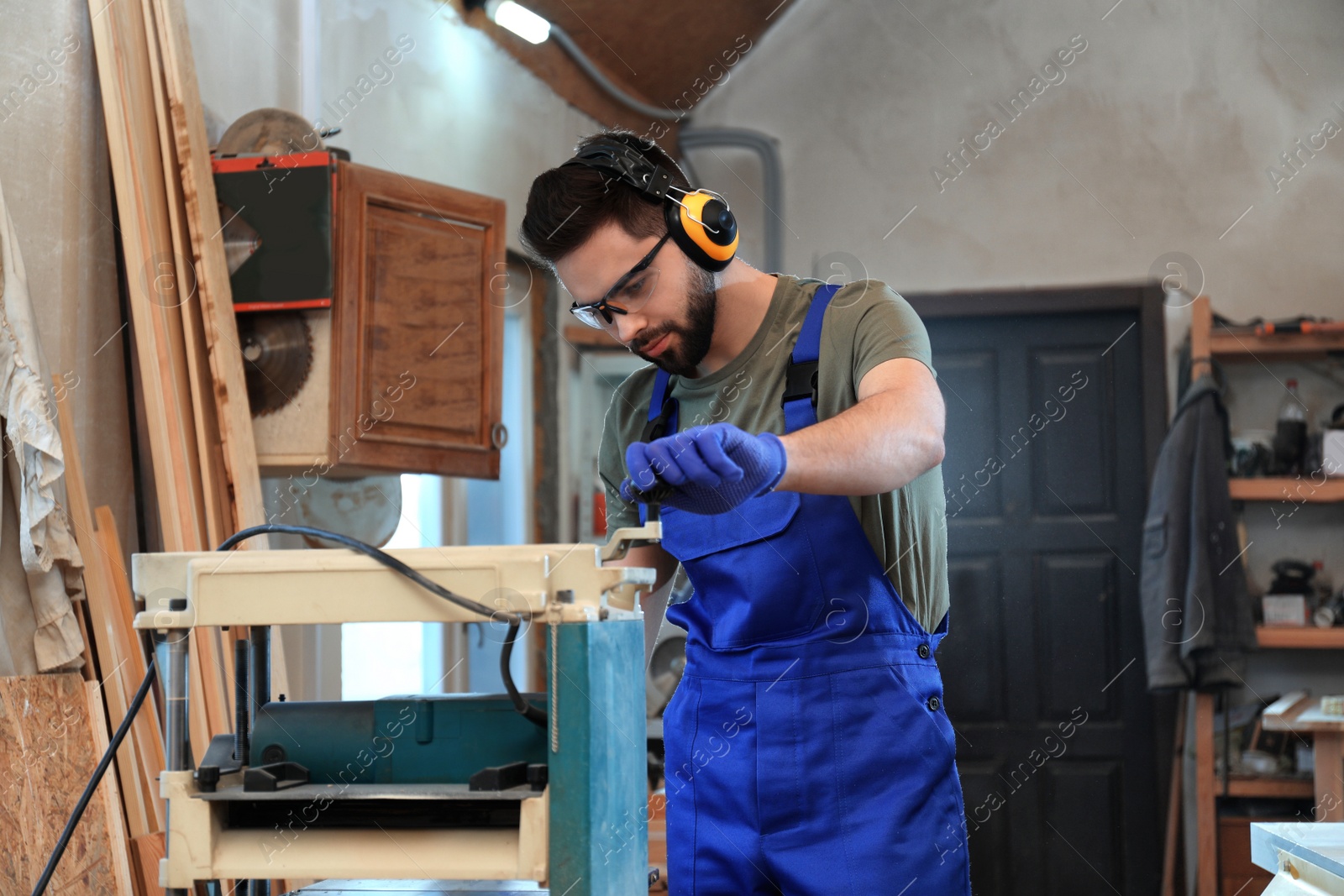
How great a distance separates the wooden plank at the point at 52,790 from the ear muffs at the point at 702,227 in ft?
3.83

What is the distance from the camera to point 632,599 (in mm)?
1019

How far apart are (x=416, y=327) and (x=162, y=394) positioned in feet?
1.68

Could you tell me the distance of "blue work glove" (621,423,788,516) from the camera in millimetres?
937

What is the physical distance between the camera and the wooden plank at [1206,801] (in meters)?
3.38

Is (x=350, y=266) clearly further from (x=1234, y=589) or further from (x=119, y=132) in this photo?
(x=1234, y=589)

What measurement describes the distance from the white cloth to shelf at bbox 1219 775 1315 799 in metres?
3.15

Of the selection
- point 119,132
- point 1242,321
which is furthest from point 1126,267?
point 119,132

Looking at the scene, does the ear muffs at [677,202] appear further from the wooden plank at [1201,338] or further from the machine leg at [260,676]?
the wooden plank at [1201,338]

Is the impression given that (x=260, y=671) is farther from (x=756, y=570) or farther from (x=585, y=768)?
(x=756, y=570)

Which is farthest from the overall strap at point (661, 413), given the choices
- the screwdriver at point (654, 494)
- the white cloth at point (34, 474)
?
the white cloth at point (34, 474)

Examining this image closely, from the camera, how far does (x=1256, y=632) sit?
3385mm

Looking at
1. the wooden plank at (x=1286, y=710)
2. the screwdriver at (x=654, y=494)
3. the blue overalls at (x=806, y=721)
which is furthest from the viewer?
the wooden plank at (x=1286, y=710)

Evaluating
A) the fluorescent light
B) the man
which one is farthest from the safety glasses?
the fluorescent light

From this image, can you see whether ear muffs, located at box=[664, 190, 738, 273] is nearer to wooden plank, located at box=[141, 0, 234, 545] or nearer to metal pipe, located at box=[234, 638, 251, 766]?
metal pipe, located at box=[234, 638, 251, 766]
